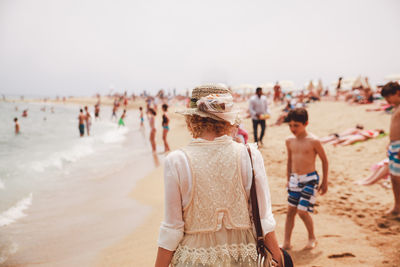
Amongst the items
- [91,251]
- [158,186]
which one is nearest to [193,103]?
[91,251]

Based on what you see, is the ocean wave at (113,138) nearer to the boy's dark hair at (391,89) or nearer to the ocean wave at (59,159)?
the ocean wave at (59,159)

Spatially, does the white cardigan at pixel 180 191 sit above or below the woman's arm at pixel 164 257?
above

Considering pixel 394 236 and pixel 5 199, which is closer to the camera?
pixel 394 236

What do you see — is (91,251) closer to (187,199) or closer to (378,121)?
(187,199)

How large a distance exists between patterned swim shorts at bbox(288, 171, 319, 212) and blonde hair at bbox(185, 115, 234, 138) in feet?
7.35

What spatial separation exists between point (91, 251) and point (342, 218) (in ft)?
13.2

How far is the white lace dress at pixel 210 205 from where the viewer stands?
1368mm

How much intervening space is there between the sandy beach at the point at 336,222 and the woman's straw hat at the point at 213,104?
102 inches

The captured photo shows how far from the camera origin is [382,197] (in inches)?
195

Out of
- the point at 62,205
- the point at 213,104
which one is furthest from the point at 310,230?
the point at 62,205

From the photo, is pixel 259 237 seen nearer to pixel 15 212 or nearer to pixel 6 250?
pixel 6 250

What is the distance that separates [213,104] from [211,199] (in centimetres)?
52

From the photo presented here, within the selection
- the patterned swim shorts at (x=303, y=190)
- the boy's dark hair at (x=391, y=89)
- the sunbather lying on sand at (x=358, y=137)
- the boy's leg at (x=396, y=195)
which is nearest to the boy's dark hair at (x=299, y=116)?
the patterned swim shorts at (x=303, y=190)

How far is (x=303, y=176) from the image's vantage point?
3299mm
